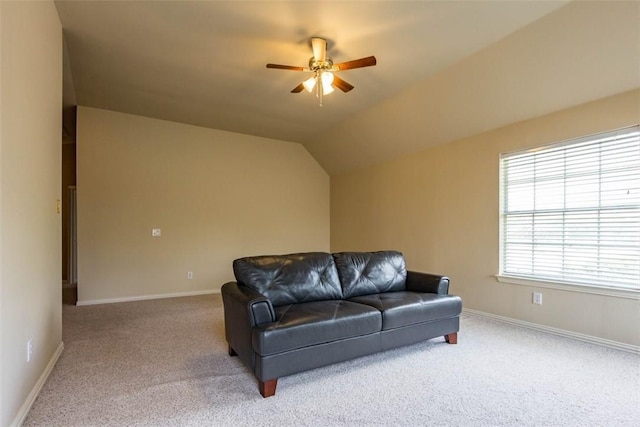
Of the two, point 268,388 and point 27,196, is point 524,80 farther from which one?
point 27,196

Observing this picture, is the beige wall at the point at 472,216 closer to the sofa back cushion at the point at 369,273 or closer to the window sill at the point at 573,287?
the window sill at the point at 573,287

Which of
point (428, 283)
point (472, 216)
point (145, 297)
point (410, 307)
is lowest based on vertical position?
point (145, 297)

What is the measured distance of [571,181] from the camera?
3.52m

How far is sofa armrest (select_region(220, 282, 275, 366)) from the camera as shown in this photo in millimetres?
2416

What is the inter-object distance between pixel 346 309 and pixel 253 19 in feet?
8.56

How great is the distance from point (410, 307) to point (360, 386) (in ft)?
2.85

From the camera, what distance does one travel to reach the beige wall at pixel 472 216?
3201mm

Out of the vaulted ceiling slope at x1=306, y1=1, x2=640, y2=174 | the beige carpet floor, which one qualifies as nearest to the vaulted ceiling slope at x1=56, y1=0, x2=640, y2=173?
the vaulted ceiling slope at x1=306, y1=1, x2=640, y2=174

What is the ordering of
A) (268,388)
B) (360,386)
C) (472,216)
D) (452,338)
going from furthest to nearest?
(472,216)
(452,338)
(360,386)
(268,388)

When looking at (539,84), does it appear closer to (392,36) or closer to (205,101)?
(392,36)

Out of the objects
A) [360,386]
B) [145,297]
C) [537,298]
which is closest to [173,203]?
[145,297]

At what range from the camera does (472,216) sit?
4.42m

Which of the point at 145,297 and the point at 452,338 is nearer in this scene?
the point at 452,338

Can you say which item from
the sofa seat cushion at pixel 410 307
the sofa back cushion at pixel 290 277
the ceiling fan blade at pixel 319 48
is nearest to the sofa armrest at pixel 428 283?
the sofa seat cushion at pixel 410 307
